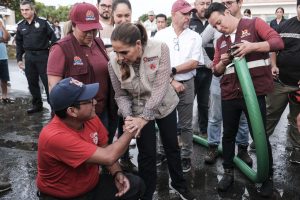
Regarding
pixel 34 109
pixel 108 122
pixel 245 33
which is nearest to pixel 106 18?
pixel 108 122

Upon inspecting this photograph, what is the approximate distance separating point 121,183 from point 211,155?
2.05 metres

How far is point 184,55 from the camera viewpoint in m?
3.97

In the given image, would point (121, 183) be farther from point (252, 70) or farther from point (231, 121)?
point (252, 70)

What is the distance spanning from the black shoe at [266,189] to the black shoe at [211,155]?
3.18ft

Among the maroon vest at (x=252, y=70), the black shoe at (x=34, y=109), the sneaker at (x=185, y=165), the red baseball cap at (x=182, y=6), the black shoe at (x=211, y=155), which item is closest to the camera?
the maroon vest at (x=252, y=70)

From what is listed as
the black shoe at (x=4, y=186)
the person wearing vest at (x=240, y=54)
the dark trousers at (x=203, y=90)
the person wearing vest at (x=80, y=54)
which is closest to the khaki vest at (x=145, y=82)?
the person wearing vest at (x=80, y=54)

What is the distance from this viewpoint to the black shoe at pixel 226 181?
3.69 m

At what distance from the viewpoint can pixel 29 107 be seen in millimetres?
7617

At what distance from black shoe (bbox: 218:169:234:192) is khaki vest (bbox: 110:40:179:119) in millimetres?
1170

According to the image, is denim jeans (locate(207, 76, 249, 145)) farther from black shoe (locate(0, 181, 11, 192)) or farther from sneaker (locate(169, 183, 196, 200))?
black shoe (locate(0, 181, 11, 192))

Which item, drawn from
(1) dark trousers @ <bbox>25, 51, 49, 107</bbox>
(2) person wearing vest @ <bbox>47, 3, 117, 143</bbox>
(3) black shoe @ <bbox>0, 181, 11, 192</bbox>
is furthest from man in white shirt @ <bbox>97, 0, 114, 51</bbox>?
(1) dark trousers @ <bbox>25, 51, 49, 107</bbox>

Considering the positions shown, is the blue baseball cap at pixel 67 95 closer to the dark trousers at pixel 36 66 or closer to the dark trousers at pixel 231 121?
the dark trousers at pixel 231 121

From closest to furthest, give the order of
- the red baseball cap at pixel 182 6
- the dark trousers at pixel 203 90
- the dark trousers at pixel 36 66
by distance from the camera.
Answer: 1. the red baseball cap at pixel 182 6
2. the dark trousers at pixel 203 90
3. the dark trousers at pixel 36 66

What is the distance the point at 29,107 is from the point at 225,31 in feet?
18.3
